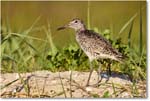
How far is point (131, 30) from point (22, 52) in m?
0.71

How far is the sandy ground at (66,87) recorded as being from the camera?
662 centimetres

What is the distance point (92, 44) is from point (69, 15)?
2.93 ft

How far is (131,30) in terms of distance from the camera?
6.90 m

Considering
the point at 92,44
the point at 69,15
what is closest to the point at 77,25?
the point at 92,44

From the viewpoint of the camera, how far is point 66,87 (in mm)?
6684

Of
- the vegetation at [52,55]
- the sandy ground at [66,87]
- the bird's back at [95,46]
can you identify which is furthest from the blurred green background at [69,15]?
the sandy ground at [66,87]

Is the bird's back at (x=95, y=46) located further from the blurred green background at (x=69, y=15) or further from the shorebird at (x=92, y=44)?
the blurred green background at (x=69, y=15)

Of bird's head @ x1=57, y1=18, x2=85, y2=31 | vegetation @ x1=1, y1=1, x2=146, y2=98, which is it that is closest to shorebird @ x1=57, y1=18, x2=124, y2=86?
bird's head @ x1=57, y1=18, x2=85, y2=31

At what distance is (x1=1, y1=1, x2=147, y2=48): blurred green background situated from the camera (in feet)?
22.9

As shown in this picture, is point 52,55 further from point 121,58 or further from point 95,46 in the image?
point 121,58

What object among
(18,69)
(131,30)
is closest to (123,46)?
(131,30)

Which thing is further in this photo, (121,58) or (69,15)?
(69,15)

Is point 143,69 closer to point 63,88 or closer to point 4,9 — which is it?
point 63,88

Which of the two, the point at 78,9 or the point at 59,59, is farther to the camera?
the point at 78,9
